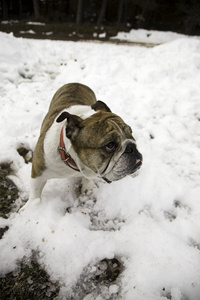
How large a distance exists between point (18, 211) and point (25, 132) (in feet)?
6.01

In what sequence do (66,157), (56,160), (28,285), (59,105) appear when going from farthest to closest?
(59,105) → (56,160) → (66,157) → (28,285)

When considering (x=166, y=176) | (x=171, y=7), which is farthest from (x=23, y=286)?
(x=171, y=7)

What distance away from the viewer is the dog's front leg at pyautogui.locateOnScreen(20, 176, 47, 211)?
2771 millimetres

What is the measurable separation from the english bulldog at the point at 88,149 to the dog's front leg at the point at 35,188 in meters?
0.01

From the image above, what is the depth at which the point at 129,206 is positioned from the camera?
3084mm

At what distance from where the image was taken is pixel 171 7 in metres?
28.5

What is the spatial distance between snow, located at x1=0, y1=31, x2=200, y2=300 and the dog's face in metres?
0.97

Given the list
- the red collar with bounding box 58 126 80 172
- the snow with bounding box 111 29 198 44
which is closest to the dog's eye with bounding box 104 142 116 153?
the red collar with bounding box 58 126 80 172

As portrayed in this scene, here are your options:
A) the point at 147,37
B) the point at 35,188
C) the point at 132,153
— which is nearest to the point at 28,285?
the point at 35,188

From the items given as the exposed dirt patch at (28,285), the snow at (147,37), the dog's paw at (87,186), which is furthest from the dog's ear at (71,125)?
the snow at (147,37)

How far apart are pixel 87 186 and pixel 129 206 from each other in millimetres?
762

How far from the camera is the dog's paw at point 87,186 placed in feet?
10.7

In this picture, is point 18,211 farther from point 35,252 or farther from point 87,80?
point 87,80

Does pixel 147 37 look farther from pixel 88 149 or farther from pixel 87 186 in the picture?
pixel 88 149
